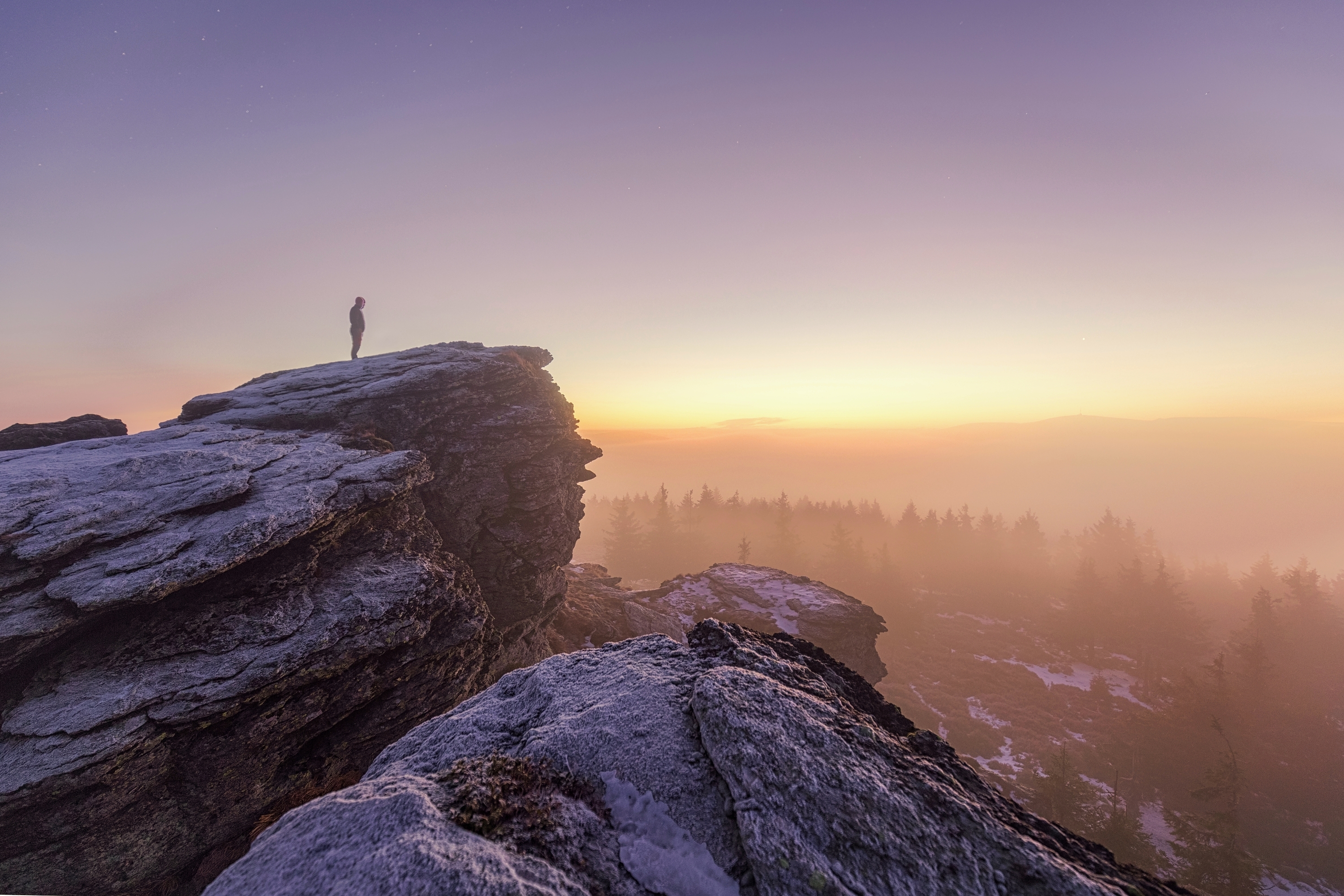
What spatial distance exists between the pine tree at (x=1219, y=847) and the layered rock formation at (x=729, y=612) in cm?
1764

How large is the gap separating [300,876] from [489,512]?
1921 centimetres

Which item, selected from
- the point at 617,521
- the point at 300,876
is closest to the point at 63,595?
the point at 300,876

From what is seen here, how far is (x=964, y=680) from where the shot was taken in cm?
5419

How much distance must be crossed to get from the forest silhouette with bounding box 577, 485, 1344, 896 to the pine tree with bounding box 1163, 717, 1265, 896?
0.45ft

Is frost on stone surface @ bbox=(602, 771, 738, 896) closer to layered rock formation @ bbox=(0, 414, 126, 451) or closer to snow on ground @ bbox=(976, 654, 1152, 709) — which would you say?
layered rock formation @ bbox=(0, 414, 126, 451)

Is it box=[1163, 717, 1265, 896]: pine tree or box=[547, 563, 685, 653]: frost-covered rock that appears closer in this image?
box=[1163, 717, 1265, 896]: pine tree

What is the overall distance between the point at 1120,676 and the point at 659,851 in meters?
82.5

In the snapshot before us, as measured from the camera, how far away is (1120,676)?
57938 mm

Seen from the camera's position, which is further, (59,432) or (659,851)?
(59,432)

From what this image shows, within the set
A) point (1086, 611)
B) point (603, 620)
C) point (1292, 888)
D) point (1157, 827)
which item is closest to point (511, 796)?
point (603, 620)

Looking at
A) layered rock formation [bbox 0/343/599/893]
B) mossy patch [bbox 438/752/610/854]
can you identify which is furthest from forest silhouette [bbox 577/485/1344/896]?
layered rock formation [bbox 0/343/599/893]

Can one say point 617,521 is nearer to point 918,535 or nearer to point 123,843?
point 918,535

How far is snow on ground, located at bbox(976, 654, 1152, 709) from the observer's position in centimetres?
5419

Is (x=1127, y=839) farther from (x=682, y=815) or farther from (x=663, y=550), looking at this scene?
(x=663, y=550)
